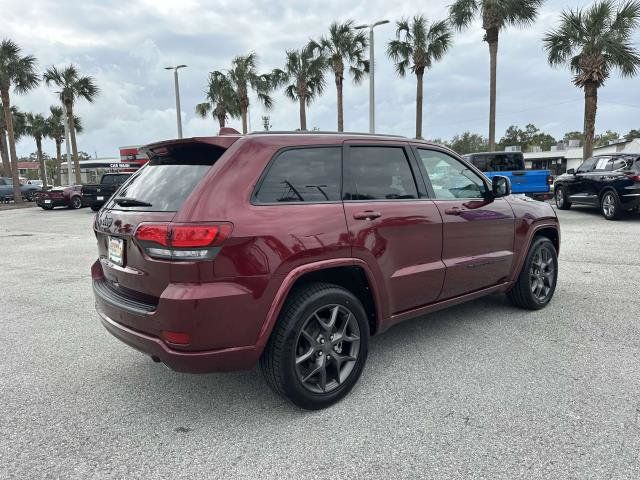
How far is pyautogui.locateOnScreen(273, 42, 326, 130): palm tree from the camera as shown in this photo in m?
28.4

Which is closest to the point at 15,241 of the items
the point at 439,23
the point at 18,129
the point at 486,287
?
the point at 486,287

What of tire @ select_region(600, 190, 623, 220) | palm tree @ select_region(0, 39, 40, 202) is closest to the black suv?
tire @ select_region(600, 190, 623, 220)

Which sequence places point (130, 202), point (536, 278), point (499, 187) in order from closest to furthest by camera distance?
point (130, 202) < point (499, 187) < point (536, 278)

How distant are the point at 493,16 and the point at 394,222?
21325 mm

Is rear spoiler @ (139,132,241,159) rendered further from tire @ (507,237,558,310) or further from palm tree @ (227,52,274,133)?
palm tree @ (227,52,274,133)

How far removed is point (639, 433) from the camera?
2596mm

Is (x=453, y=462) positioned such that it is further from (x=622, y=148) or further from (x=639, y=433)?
(x=622, y=148)

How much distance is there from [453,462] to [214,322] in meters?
1.43

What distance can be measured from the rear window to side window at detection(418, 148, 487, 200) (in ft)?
5.80

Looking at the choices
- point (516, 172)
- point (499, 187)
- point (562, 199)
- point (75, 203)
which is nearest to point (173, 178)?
point (499, 187)

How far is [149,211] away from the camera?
279cm

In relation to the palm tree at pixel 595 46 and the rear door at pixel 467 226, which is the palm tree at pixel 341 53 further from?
the rear door at pixel 467 226

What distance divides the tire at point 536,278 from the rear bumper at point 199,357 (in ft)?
10.00

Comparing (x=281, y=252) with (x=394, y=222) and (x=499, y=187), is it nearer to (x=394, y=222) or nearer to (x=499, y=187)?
(x=394, y=222)
